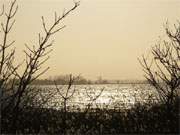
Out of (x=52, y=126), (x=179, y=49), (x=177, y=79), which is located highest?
(x=179, y=49)

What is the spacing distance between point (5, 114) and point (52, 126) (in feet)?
20.3

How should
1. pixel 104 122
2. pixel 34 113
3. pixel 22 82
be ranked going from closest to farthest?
1. pixel 22 82
2. pixel 34 113
3. pixel 104 122

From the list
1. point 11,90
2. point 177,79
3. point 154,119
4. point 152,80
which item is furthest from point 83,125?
point 11,90

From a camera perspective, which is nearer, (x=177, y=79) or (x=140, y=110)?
(x=177, y=79)

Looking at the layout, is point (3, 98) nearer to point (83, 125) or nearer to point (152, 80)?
point (152, 80)

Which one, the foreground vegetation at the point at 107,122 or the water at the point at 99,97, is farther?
the water at the point at 99,97

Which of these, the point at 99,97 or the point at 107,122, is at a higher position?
the point at 99,97

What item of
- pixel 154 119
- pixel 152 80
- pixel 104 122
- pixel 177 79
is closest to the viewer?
pixel 177 79

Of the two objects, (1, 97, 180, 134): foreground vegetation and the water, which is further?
the water

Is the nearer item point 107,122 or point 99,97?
point 107,122

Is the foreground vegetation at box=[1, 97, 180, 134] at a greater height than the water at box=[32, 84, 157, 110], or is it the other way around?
the water at box=[32, 84, 157, 110]

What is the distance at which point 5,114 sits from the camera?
427cm

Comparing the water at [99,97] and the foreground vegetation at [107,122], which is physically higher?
the water at [99,97]

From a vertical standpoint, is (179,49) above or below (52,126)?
above
